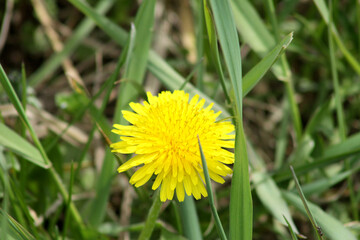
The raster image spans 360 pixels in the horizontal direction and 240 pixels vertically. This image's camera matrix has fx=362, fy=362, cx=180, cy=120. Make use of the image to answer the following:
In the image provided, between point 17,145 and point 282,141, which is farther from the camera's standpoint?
point 282,141

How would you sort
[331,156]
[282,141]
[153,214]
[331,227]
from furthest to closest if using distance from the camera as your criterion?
[282,141] → [331,156] → [331,227] → [153,214]

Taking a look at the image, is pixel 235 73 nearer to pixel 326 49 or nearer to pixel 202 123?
pixel 202 123

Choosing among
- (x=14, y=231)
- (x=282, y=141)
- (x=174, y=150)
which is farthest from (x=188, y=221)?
(x=282, y=141)

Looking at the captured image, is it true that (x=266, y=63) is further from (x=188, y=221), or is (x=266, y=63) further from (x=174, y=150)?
(x=188, y=221)

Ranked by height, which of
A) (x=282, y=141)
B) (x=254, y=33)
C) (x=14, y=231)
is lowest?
(x=14, y=231)

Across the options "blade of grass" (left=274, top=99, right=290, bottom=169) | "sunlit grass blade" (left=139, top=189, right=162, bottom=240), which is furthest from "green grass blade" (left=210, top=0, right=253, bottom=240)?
"blade of grass" (left=274, top=99, right=290, bottom=169)

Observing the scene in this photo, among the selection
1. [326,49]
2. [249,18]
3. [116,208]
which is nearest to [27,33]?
[116,208]

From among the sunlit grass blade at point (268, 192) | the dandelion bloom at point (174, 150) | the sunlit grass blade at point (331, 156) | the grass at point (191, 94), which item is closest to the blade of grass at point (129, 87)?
the grass at point (191, 94)

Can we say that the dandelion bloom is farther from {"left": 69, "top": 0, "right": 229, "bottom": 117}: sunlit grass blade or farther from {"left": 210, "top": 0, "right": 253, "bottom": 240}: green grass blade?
{"left": 69, "top": 0, "right": 229, "bottom": 117}: sunlit grass blade
